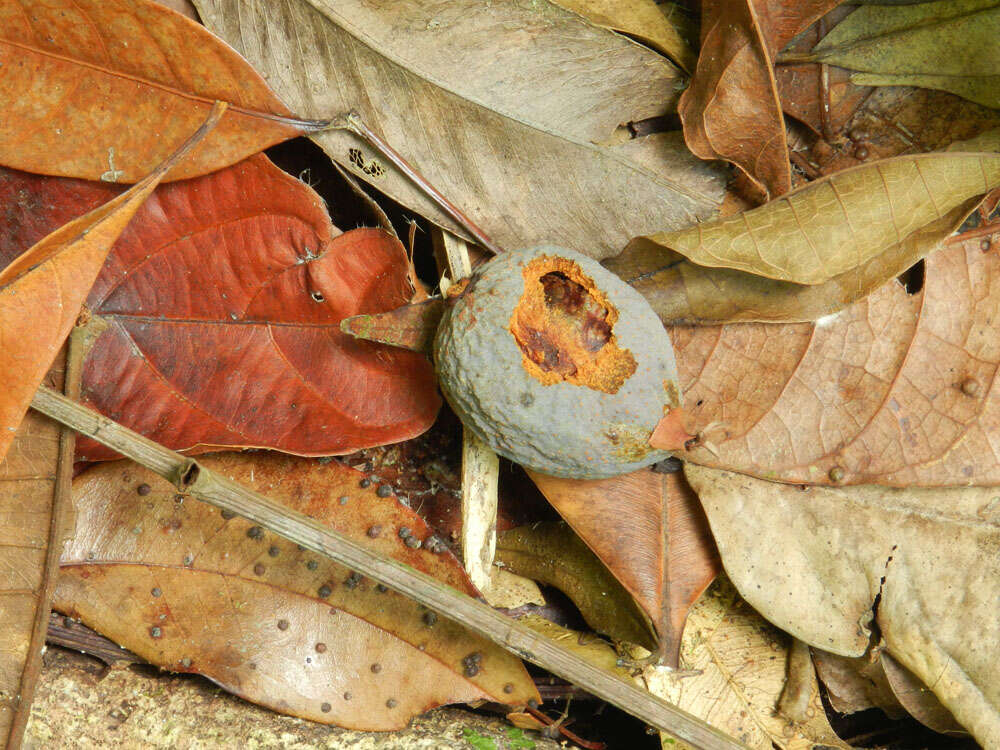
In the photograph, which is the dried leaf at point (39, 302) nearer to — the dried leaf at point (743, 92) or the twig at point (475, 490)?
the twig at point (475, 490)

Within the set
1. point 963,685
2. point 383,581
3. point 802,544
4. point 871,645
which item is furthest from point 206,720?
point 963,685

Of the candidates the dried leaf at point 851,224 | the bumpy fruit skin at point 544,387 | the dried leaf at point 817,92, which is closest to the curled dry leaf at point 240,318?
the bumpy fruit skin at point 544,387

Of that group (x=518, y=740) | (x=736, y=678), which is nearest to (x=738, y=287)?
(x=736, y=678)

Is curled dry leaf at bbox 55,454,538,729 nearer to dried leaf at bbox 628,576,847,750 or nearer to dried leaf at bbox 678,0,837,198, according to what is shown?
dried leaf at bbox 628,576,847,750

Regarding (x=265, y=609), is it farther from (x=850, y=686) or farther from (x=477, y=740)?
(x=850, y=686)

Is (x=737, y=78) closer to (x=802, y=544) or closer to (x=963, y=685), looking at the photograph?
(x=802, y=544)

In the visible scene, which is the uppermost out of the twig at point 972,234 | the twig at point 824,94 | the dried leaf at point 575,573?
the twig at point 824,94

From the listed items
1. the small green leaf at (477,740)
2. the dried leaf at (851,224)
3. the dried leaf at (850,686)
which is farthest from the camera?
the dried leaf at (850,686)
